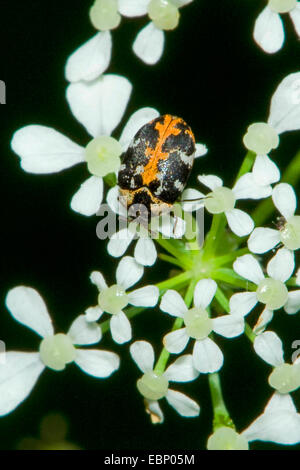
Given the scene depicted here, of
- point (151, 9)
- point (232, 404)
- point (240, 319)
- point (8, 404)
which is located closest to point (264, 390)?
point (232, 404)

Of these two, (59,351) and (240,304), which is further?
(59,351)

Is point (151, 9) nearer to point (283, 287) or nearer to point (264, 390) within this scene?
point (283, 287)

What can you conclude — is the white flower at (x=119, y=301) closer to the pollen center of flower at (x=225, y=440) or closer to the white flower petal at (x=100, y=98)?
the pollen center of flower at (x=225, y=440)

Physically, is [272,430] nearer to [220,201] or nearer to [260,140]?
[220,201]

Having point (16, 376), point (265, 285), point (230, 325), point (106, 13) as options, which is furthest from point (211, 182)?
point (16, 376)

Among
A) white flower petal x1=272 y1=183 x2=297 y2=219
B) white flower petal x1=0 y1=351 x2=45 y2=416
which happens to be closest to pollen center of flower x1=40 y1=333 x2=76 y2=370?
white flower petal x1=0 y1=351 x2=45 y2=416

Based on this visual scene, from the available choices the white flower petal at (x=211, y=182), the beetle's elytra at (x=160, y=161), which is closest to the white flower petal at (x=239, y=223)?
the white flower petal at (x=211, y=182)

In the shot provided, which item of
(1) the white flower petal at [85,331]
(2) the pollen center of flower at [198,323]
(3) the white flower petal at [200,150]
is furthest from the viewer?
(3) the white flower petal at [200,150]
